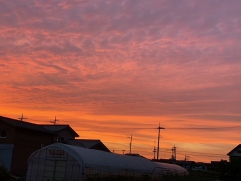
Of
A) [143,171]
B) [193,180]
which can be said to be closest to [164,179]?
[193,180]

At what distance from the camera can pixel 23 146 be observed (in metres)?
43.3

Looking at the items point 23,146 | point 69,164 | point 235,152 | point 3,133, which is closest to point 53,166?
point 69,164

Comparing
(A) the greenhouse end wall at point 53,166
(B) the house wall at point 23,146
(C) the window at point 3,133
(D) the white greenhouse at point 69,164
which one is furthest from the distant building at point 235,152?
(A) the greenhouse end wall at point 53,166

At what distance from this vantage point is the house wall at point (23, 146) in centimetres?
4197

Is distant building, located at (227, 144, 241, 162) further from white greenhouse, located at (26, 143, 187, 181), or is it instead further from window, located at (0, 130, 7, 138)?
window, located at (0, 130, 7, 138)

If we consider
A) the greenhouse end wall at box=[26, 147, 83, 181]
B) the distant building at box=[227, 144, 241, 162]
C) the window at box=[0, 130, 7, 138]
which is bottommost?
the greenhouse end wall at box=[26, 147, 83, 181]

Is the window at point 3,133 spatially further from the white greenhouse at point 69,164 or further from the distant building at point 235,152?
the distant building at point 235,152

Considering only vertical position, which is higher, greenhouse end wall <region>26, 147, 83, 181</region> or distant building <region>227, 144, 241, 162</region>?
distant building <region>227, 144, 241, 162</region>

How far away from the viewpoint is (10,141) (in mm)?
42281

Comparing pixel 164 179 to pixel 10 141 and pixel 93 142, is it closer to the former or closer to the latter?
pixel 10 141

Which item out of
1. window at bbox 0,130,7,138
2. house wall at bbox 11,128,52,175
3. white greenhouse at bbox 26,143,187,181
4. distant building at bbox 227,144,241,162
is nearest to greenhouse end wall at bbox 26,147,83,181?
white greenhouse at bbox 26,143,187,181

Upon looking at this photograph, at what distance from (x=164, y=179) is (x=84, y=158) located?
25.2 ft

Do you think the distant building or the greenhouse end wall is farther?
the distant building

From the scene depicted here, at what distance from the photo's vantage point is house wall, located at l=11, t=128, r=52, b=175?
42.0 meters
